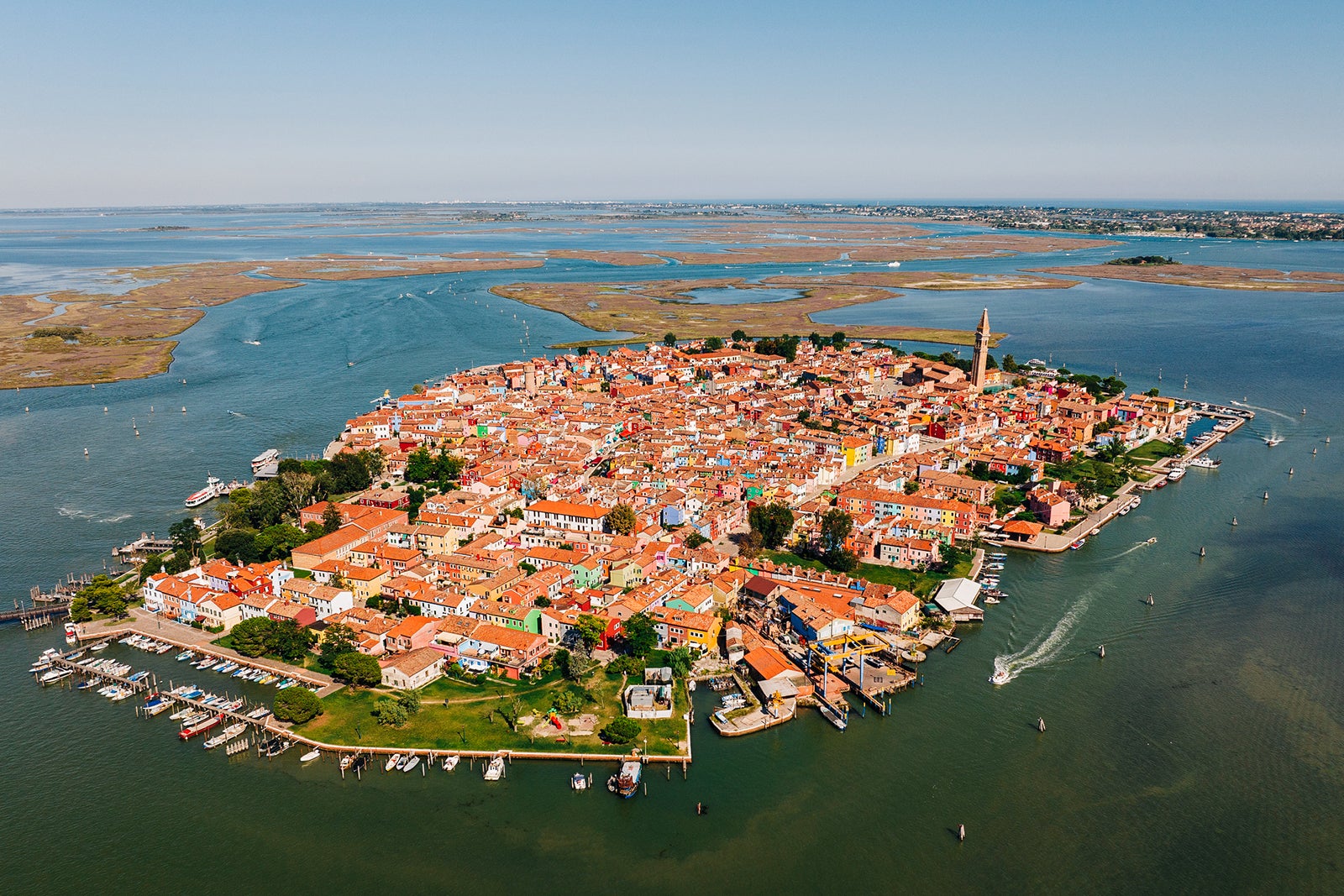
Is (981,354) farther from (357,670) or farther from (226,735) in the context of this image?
(226,735)

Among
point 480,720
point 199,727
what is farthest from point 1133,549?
point 199,727

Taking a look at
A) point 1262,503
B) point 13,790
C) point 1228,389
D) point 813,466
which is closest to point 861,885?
point 13,790

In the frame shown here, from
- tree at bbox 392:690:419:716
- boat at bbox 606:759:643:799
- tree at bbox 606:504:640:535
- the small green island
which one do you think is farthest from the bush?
the small green island

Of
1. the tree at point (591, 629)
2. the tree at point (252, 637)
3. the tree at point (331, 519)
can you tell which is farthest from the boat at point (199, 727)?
the tree at point (331, 519)

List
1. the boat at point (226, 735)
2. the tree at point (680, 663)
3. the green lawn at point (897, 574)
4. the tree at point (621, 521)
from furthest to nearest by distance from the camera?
the tree at point (621, 521), the green lawn at point (897, 574), the tree at point (680, 663), the boat at point (226, 735)

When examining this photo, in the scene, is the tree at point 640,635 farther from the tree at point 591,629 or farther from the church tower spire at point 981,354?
the church tower spire at point 981,354
